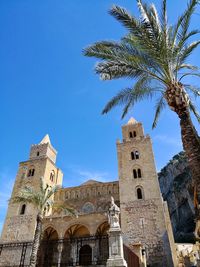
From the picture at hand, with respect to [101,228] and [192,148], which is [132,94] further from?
[101,228]

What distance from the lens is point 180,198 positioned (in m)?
44.3

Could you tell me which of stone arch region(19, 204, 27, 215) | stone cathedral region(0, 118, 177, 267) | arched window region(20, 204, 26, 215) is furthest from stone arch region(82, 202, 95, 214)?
arched window region(20, 204, 26, 215)

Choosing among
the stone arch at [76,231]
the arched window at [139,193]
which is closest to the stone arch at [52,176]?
the stone arch at [76,231]

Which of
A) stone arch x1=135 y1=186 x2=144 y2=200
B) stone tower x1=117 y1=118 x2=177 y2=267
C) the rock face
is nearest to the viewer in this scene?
stone tower x1=117 y1=118 x2=177 y2=267

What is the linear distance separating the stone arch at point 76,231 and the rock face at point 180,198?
22956 millimetres

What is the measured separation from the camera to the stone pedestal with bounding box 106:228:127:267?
7910mm

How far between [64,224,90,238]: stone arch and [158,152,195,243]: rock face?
22956 mm

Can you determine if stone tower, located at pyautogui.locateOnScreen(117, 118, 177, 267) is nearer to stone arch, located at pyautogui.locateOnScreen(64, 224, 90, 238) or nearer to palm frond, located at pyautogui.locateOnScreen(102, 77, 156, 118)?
stone arch, located at pyautogui.locateOnScreen(64, 224, 90, 238)

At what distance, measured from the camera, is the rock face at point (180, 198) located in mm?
40062

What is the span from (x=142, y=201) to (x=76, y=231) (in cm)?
784

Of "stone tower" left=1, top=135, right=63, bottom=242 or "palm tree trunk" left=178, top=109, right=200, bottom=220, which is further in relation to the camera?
"stone tower" left=1, top=135, right=63, bottom=242

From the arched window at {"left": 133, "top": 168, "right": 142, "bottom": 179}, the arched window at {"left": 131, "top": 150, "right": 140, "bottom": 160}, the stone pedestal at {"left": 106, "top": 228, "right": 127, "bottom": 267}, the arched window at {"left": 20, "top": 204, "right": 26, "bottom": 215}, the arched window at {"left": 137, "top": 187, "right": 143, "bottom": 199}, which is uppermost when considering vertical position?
the arched window at {"left": 131, "top": 150, "right": 140, "bottom": 160}

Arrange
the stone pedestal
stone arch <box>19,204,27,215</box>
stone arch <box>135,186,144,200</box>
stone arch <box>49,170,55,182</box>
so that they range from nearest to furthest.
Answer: the stone pedestal, stone arch <box>135,186,144,200</box>, stone arch <box>19,204,27,215</box>, stone arch <box>49,170,55,182</box>

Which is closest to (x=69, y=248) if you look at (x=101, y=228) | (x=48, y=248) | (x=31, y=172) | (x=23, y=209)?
(x=48, y=248)
